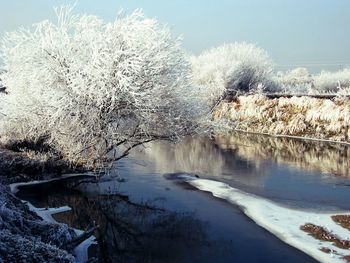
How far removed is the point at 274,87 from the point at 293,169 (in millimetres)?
45369

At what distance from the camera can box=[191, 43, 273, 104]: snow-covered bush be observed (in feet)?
198

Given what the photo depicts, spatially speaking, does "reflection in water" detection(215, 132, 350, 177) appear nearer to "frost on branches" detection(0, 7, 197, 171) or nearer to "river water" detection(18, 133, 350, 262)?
"river water" detection(18, 133, 350, 262)

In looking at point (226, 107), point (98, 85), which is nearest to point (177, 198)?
point (98, 85)

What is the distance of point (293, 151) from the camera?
36656 millimetres

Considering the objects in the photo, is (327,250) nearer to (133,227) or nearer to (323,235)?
(323,235)

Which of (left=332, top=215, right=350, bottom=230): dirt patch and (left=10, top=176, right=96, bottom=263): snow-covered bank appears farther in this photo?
(left=332, top=215, right=350, bottom=230): dirt patch

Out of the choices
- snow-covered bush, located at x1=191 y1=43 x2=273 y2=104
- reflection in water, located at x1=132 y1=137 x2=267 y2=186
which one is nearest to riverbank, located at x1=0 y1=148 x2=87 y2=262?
reflection in water, located at x1=132 y1=137 x2=267 y2=186

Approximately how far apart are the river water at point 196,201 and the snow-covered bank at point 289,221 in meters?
0.16

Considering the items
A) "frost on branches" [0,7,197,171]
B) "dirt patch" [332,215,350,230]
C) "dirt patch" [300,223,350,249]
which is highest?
"frost on branches" [0,7,197,171]

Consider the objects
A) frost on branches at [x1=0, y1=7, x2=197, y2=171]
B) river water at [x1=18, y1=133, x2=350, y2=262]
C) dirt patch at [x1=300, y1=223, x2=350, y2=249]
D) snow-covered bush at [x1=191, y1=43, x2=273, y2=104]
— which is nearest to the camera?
river water at [x1=18, y1=133, x2=350, y2=262]

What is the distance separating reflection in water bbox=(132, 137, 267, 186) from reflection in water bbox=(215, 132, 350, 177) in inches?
64.9

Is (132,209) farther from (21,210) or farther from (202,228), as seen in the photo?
(21,210)

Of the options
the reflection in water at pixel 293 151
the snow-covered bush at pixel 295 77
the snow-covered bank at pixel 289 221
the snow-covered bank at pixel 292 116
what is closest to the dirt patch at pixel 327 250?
the snow-covered bank at pixel 289 221

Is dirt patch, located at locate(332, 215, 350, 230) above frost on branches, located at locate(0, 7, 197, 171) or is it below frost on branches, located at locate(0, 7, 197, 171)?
below
